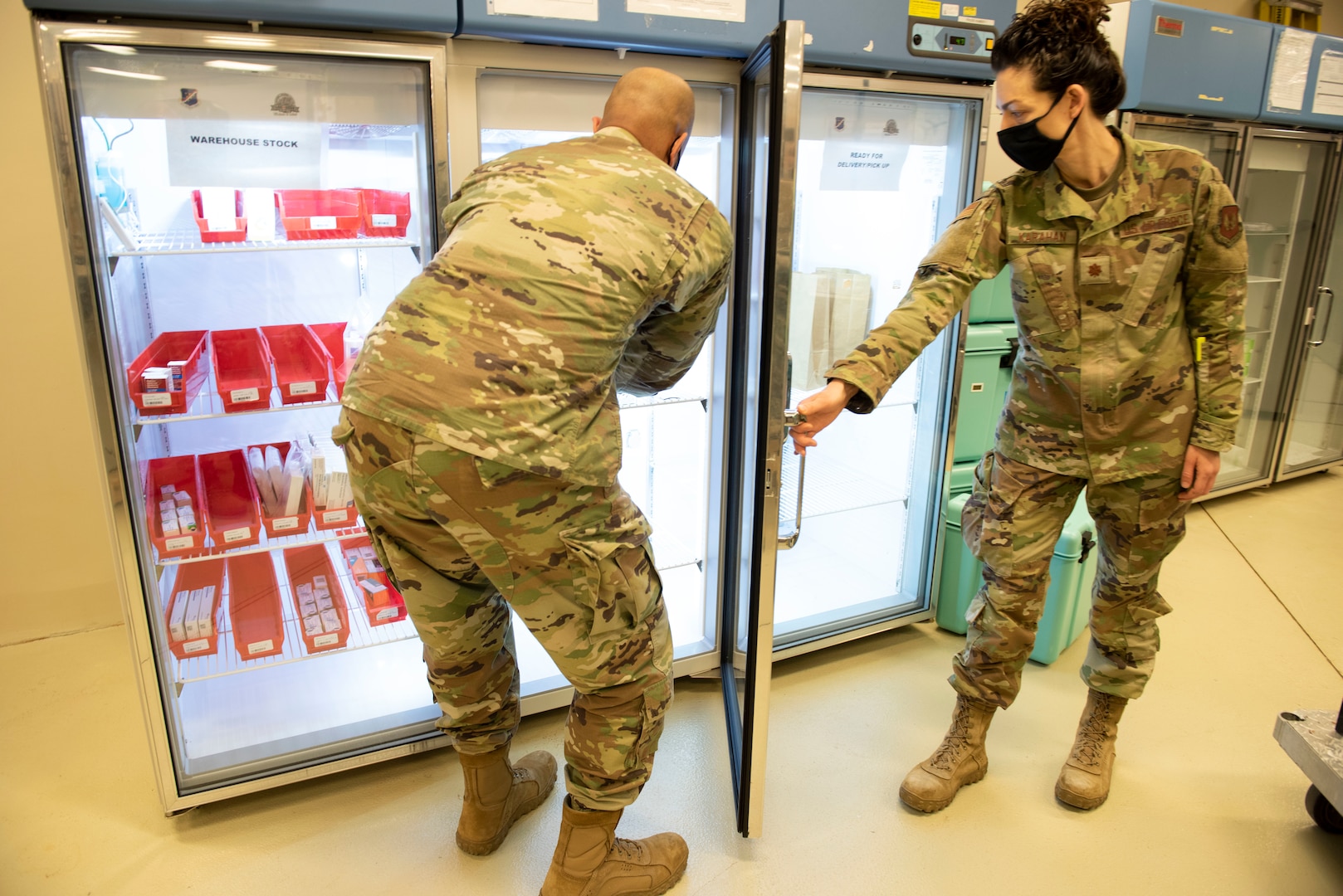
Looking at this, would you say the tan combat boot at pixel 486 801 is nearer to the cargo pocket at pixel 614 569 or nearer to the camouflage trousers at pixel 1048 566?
the cargo pocket at pixel 614 569

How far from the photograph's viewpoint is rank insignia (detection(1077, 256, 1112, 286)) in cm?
→ 197

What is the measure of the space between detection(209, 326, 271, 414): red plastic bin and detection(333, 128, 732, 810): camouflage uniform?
0.56 meters

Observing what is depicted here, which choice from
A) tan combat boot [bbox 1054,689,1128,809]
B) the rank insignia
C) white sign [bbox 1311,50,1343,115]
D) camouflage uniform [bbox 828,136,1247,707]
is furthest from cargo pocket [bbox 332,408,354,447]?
white sign [bbox 1311,50,1343,115]

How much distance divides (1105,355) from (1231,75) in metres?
2.43

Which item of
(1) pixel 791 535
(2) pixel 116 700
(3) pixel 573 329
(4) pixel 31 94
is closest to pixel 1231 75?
(1) pixel 791 535

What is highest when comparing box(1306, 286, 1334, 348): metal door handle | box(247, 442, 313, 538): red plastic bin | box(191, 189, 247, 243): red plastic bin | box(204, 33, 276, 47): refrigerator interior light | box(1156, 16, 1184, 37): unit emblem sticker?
box(1156, 16, 1184, 37): unit emblem sticker

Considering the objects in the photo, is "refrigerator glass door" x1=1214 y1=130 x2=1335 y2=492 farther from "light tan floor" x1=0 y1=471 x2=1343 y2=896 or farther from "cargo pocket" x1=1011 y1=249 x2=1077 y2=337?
"cargo pocket" x1=1011 y1=249 x2=1077 y2=337

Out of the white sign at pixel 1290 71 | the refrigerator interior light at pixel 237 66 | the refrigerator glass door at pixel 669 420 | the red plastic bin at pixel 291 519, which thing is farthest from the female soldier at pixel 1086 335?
the white sign at pixel 1290 71

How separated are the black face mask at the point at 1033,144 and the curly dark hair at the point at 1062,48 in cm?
5

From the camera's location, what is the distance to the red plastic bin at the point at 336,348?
85.5 inches

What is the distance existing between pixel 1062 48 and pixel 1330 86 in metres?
3.17

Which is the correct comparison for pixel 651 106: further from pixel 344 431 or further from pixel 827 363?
pixel 827 363

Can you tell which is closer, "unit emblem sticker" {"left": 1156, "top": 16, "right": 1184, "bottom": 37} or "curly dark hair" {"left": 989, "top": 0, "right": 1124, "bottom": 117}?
"curly dark hair" {"left": 989, "top": 0, "right": 1124, "bottom": 117}

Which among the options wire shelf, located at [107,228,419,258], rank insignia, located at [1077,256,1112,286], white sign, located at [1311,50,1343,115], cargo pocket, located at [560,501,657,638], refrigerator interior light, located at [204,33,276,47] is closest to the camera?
cargo pocket, located at [560,501,657,638]
